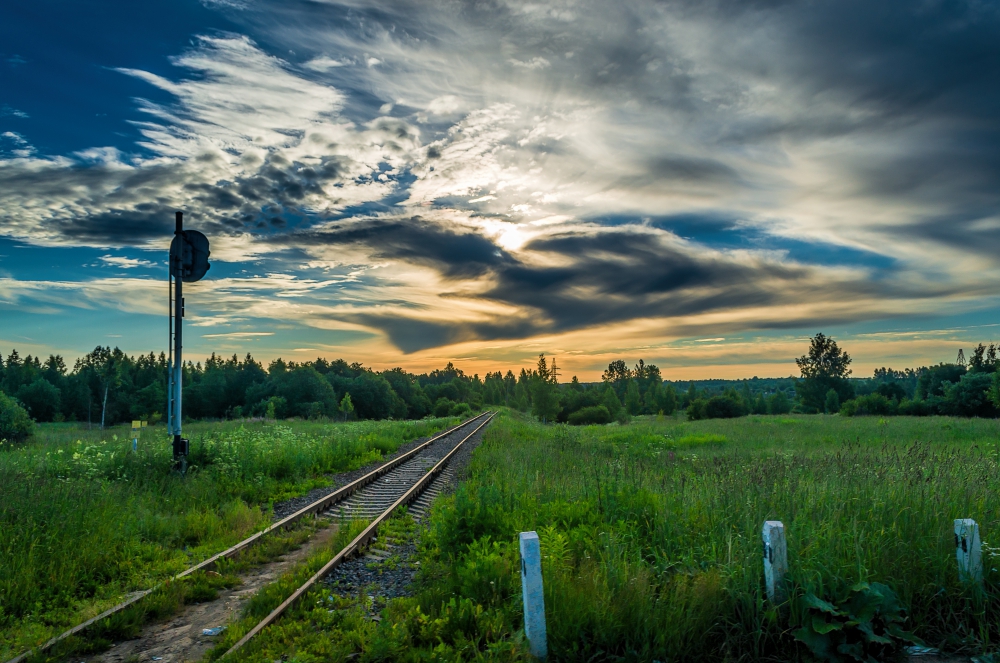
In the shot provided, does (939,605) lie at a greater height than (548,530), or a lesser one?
lesser

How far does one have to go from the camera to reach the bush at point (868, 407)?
54797 mm

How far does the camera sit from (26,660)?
452 cm

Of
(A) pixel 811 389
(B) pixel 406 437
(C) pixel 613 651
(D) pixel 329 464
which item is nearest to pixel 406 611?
(C) pixel 613 651

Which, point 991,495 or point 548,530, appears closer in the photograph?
point 548,530

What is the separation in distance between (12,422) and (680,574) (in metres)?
54.9

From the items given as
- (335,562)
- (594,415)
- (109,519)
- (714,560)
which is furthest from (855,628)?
(594,415)

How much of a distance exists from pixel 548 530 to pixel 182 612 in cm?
423

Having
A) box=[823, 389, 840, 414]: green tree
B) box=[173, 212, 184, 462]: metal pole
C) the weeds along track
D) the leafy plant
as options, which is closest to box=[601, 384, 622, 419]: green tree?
box=[823, 389, 840, 414]: green tree

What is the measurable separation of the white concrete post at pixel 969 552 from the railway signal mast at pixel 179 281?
12.8 m

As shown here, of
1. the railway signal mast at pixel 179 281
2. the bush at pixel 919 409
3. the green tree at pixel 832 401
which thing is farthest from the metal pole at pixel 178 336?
the green tree at pixel 832 401

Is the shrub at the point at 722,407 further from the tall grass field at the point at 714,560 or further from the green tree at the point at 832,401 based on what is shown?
the tall grass field at the point at 714,560

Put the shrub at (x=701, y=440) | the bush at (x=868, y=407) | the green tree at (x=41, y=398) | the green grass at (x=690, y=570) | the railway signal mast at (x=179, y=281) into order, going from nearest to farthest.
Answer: the green grass at (x=690, y=570) < the railway signal mast at (x=179, y=281) < the shrub at (x=701, y=440) < the bush at (x=868, y=407) < the green tree at (x=41, y=398)

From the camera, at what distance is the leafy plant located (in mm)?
4039

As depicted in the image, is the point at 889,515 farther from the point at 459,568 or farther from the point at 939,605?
the point at 459,568
